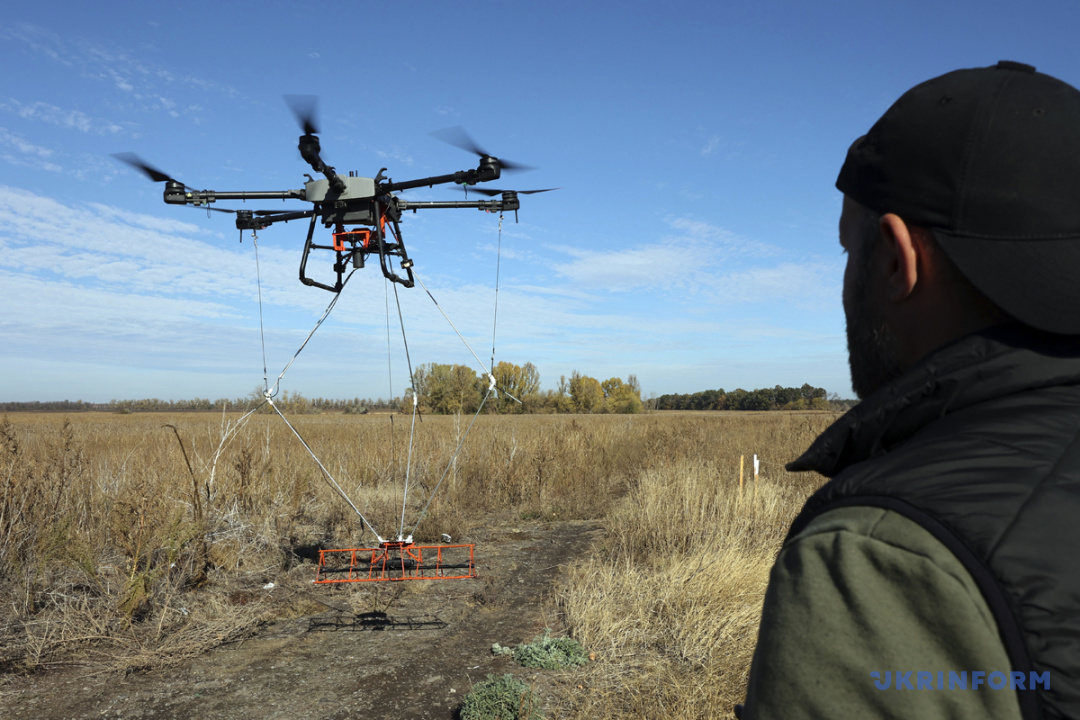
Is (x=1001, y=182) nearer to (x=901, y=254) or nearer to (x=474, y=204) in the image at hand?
(x=901, y=254)

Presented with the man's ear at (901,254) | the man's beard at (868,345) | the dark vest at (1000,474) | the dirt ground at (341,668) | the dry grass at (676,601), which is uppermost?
the man's ear at (901,254)

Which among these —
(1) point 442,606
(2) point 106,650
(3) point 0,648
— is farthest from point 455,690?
(3) point 0,648

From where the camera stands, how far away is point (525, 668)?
4.72m

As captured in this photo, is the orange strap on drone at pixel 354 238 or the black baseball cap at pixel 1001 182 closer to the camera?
the black baseball cap at pixel 1001 182

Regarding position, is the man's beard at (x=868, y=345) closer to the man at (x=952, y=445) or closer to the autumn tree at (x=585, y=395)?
the man at (x=952, y=445)

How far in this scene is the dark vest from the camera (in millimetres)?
613

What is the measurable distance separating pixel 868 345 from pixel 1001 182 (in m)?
0.30

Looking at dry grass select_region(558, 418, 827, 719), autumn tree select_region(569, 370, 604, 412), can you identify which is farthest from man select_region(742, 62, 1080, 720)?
autumn tree select_region(569, 370, 604, 412)

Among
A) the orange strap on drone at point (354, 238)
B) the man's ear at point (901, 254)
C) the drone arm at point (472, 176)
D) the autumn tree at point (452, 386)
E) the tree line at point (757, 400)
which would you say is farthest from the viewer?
the tree line at point (757, 400)

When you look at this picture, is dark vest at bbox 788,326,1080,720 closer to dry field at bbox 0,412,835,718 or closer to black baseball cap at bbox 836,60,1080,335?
black baseball cap at bbox 836,60,1080,335

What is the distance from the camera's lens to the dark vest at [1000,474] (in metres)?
0.61

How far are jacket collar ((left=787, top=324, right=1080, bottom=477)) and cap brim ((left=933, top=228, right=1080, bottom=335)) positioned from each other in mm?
36

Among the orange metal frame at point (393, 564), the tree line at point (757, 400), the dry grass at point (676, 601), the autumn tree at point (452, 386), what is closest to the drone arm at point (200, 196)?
the orange metal frame at point (393, 564)

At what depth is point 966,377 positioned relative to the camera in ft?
2.65
